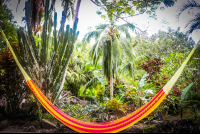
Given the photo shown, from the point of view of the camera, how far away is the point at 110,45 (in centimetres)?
531

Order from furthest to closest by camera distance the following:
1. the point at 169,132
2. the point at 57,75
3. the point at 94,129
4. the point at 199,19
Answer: the point at 199,19 < the point at 57,75 < the point at 169,132 < the point at 94,129

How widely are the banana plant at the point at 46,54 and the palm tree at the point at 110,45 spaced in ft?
9.17

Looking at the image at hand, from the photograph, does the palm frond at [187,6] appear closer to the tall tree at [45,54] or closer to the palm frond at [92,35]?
the tall tree at [45,54]

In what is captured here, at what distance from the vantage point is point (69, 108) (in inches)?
89.4

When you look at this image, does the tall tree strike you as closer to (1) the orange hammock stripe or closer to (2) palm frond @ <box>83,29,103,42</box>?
(1) the orange hammock stripe

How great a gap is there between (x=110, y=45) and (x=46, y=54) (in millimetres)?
3593

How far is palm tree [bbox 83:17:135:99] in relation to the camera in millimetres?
5008

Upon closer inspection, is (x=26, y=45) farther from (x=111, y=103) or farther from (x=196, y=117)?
(x=196, y=117)

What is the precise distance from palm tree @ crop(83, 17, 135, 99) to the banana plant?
9.17 feet

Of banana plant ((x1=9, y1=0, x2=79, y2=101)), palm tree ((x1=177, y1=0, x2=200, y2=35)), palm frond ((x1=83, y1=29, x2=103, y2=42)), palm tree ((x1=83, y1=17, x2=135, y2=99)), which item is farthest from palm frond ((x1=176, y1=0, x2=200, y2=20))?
palm frond ((x1=83, y1=29, x2=103, y2=42))

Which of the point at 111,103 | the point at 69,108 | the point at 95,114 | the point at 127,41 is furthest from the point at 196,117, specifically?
the point at 127,41

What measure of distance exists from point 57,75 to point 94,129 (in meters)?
1.34

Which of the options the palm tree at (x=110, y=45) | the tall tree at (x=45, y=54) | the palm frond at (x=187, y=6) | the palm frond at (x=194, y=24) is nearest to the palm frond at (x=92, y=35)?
the palm tree at (x=110, y=45)

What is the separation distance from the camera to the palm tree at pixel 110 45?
501 cm
